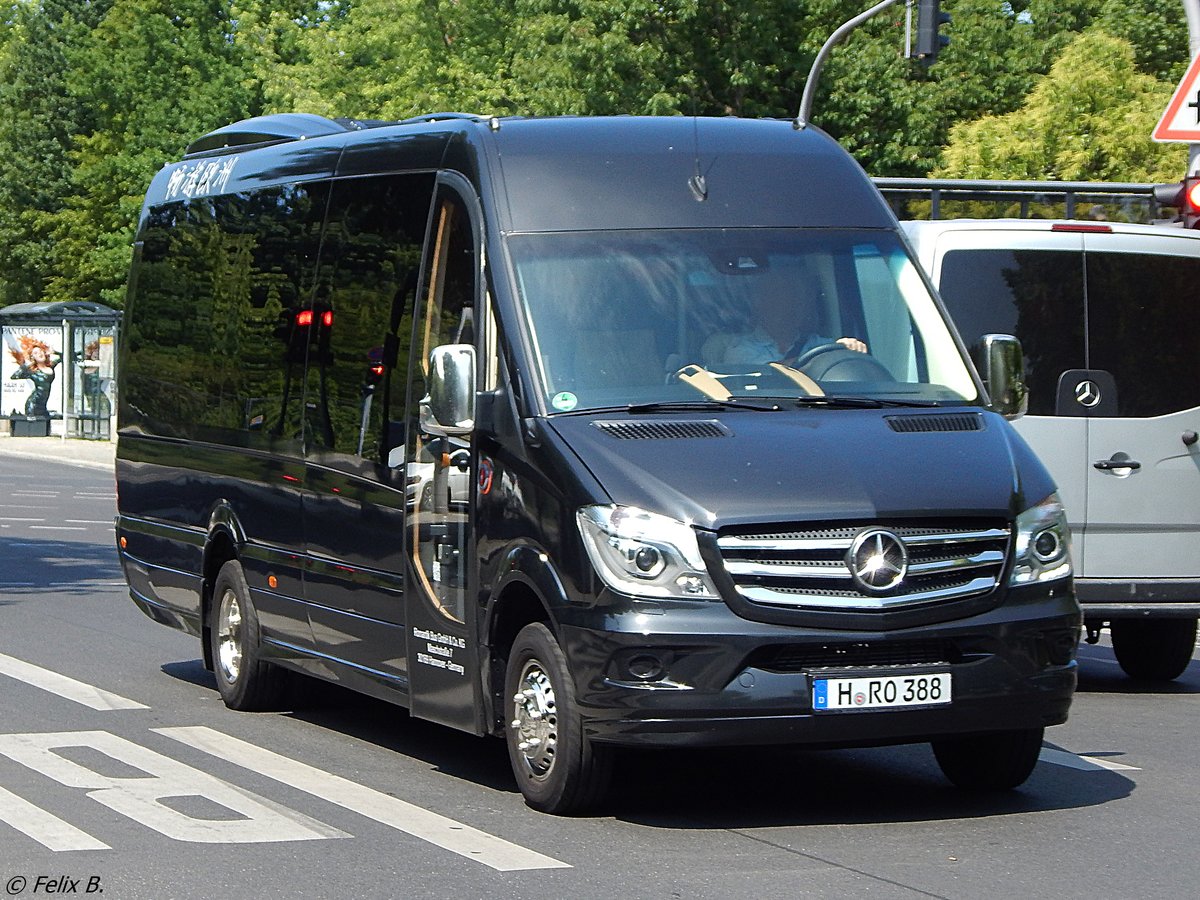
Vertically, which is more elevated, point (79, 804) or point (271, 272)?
point (271, 272)

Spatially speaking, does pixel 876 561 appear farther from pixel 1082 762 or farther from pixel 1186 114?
pixel 1186 114

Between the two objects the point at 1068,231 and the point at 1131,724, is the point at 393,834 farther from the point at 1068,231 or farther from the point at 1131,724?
the point at 1068,231

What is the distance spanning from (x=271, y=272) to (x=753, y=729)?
4529 mm

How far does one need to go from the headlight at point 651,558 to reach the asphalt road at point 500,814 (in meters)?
0.83

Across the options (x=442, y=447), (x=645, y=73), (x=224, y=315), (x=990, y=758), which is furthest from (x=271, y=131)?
(x=645, y=73)

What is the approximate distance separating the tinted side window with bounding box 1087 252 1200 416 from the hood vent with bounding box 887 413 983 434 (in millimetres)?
3650

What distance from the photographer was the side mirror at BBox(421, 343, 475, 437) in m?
8.08

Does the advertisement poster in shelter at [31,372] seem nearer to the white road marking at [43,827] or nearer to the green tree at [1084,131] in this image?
the green tree at [1084,131]

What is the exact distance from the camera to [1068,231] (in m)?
11.6

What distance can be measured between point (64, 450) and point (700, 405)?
43.0 m

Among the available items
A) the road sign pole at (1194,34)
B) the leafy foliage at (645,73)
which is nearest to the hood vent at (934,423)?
the road sign pole at (1194,34)

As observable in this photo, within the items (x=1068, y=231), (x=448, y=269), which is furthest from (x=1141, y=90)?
(x=448, y=269)

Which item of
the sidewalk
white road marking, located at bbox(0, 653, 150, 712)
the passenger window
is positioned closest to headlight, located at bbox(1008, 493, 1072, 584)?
the passenger window

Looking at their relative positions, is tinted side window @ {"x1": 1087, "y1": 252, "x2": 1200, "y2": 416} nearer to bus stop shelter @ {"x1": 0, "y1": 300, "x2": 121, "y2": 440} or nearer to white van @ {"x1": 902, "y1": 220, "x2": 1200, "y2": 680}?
white van @ {"x1": 902, "y1": 220, "x2": 1200, "y2": 680}
